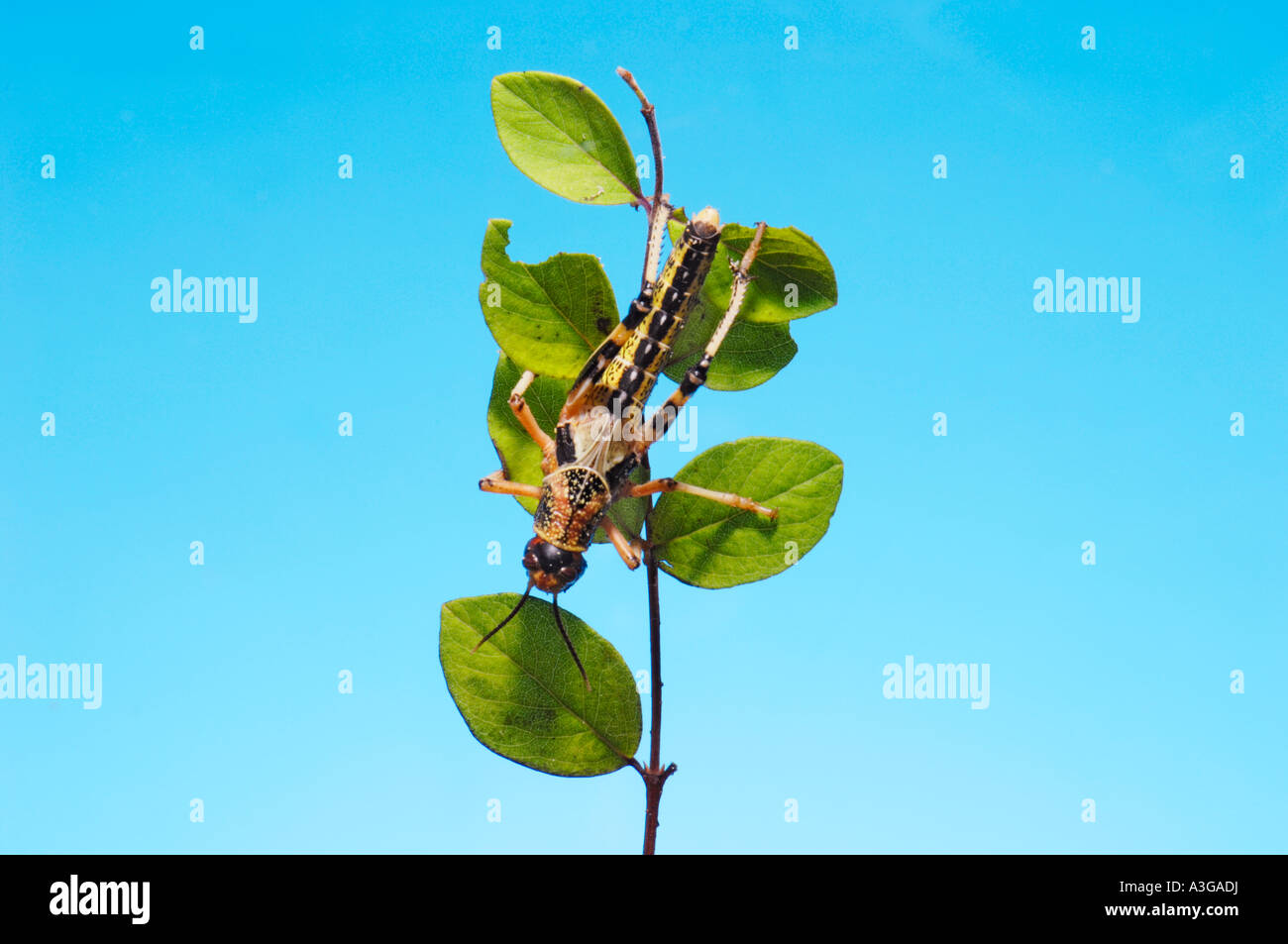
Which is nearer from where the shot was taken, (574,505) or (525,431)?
(574,505)

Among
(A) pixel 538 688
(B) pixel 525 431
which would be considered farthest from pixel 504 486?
(A) pixel 538 688

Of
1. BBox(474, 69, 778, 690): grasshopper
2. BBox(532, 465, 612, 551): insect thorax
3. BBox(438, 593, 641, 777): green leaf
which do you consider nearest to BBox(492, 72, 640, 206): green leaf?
BBox(474, 69, 778, 690): grasshopper

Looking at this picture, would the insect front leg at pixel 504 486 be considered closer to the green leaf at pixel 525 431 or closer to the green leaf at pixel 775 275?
the green leaf at pixel 525 431

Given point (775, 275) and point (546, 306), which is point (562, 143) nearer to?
point (546, 306)

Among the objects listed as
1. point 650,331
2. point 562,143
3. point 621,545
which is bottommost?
point 621,545
